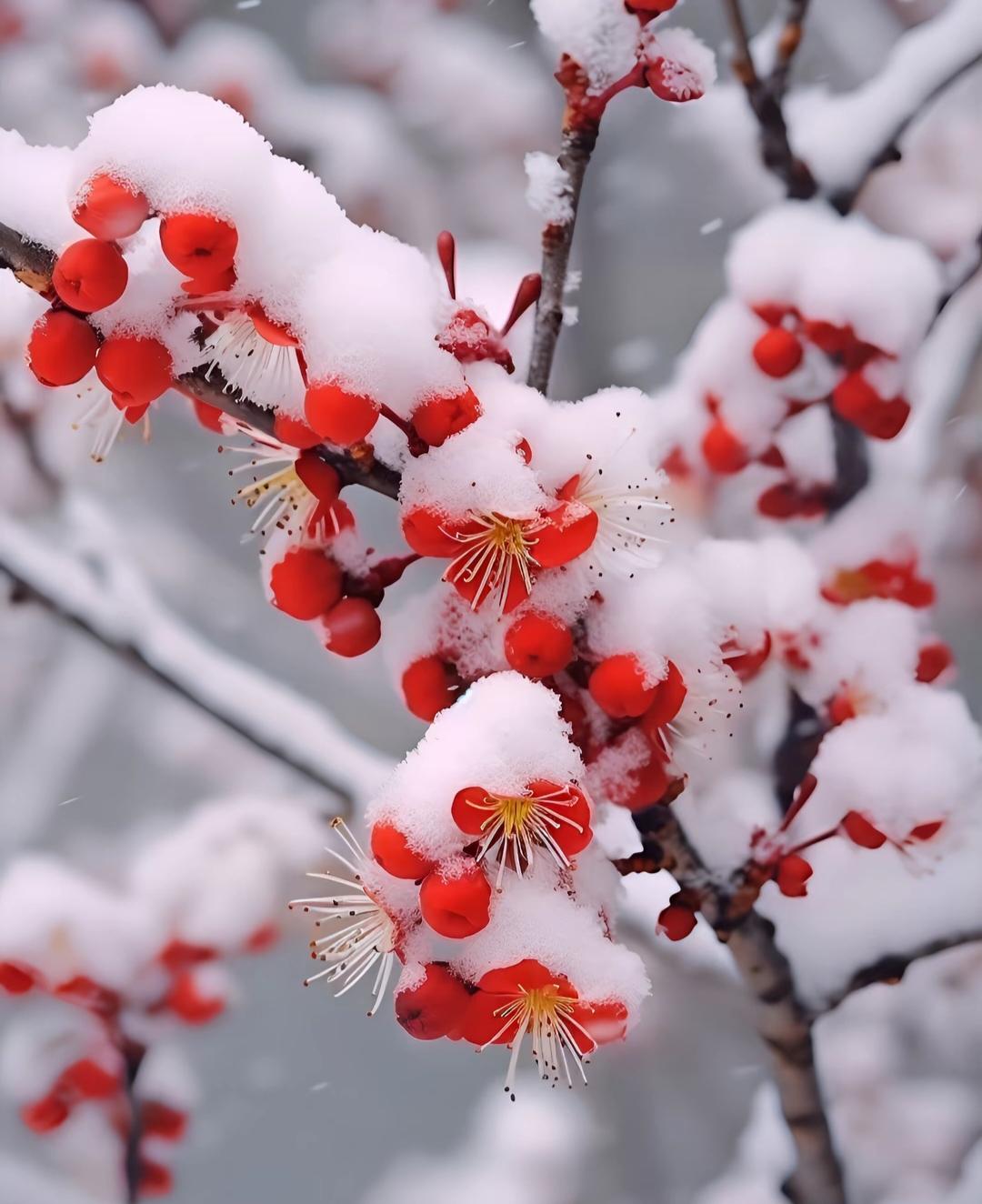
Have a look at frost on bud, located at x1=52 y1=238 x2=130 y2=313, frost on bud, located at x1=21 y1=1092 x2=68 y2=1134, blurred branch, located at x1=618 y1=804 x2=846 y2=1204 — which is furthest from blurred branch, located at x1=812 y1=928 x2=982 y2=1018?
frost on bud, located at x1=21 y1=1092 x2=68 y2=1134

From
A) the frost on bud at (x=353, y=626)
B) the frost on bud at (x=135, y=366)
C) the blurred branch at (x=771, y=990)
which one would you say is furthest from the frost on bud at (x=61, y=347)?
the blurred branch at (x=771, y=990)

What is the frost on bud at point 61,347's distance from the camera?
282mm

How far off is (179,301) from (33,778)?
3.23ft

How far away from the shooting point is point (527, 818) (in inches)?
11.1

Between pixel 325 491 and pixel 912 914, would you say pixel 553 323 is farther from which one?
pixel 912 914

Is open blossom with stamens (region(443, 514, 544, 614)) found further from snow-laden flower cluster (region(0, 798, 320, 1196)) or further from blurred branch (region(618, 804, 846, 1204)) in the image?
snow-laden flower cluster (region(0, 798, 320, 1196))

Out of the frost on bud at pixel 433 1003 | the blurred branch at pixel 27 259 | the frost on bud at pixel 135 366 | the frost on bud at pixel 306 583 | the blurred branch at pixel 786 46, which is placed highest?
the blurred branch at pixel 786 46

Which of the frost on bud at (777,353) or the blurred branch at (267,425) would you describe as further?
the frost on bud at (777,353)

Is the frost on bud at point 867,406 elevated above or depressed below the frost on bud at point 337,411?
below

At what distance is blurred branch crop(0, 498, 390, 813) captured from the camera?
2.59 feet

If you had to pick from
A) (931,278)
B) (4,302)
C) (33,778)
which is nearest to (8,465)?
(33,778)

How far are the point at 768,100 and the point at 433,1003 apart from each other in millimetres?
543

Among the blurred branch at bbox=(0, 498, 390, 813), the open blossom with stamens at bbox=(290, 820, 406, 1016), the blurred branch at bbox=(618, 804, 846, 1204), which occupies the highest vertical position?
the open blossom with stamens at bbox=(290, 820, 406, 1016)

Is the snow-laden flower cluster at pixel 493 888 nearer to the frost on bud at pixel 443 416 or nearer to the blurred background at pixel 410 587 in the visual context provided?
the frost on bud at pixel 443 416
